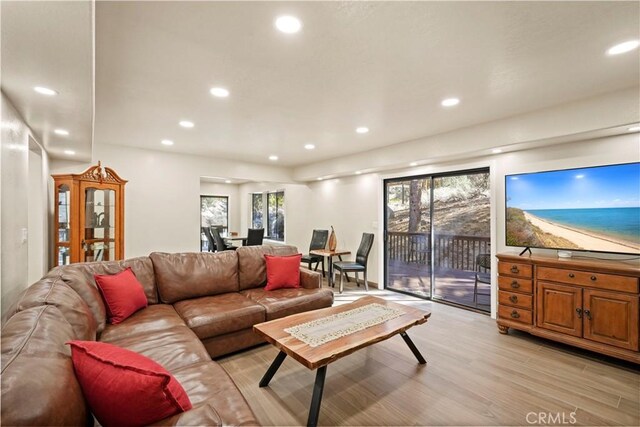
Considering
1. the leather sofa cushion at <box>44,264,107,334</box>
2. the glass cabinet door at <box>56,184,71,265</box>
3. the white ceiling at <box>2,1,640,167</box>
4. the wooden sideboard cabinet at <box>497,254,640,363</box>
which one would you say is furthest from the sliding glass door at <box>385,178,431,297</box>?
the glass cabinet door at <box>56,184,71,265</box>

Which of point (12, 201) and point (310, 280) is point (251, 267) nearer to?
point (310, 280)

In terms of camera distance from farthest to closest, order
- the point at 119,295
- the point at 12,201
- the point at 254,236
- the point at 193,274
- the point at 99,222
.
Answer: the point at 254,236
the point at 99,222
the point at 193,274
the point at 119,295
the point at 12,201

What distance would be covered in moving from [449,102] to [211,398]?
3.02 m

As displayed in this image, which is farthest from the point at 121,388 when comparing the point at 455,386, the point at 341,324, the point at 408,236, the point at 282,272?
the point at 408,236

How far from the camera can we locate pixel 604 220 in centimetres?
286

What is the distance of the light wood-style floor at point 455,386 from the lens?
195 cm

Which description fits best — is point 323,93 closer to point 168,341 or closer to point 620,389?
point 168,341

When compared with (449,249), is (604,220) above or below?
above

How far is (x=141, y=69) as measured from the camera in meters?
2.17

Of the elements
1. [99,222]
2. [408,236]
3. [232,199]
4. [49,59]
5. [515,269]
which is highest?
[49,59]

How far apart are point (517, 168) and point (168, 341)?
4.14m

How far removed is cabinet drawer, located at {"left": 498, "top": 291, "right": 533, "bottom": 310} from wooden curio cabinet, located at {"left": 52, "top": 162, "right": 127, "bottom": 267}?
16.6 ft

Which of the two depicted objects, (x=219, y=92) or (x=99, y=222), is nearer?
(x=219, y=92)

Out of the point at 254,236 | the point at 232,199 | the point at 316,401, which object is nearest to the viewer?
the point at 316,401
